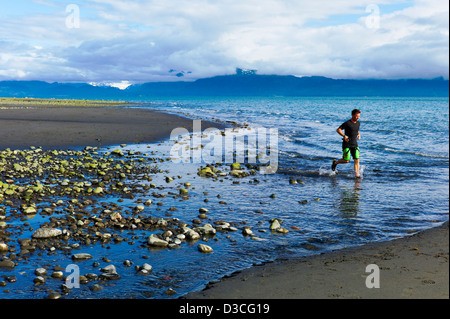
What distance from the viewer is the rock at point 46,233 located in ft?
28.0

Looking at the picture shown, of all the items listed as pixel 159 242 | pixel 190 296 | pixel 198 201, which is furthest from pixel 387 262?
pixel 198 201

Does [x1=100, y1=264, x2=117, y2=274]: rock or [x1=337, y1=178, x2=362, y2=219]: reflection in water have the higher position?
[x1=337, y1=178, x2=362, y2=219]: reflection in water

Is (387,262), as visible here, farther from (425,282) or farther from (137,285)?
(137,285)

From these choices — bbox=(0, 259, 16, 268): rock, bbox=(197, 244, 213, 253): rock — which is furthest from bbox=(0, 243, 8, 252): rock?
bbox=(197, 244, 213, 253): rock

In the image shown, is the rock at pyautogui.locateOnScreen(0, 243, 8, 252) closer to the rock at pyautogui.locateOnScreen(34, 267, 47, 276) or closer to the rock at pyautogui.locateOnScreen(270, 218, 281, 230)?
the rock at pyautogui.locateOnScreen(34, 267, 47, 276)

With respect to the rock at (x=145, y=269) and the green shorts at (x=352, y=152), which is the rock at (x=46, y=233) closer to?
the rock at (x=145, y=269)

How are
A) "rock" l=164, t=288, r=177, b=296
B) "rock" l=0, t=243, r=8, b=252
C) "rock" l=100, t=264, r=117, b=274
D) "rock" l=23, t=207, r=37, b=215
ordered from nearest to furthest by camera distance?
"rock" l=164, t=288, r=177, b=296 → "rock" l=100, t=264, r=117, b=274 → "rock" l=0, t=243, r=8, b=252 → "rock" l=23, t=207, r=37, b=215

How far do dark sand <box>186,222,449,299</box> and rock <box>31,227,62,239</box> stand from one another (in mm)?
4210

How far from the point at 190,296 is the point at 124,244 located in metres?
2.91

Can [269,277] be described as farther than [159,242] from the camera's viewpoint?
No

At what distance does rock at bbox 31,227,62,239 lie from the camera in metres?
8.54

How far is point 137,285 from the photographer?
658 cm

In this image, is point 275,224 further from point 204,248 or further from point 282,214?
point 204,248

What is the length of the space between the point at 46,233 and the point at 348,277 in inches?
263
